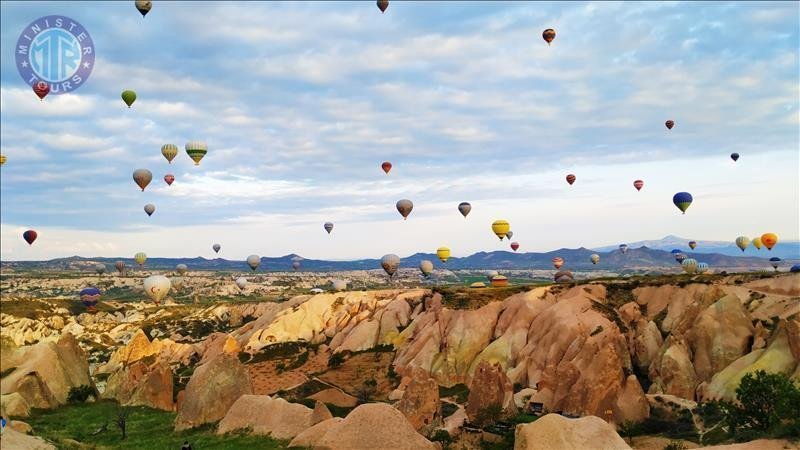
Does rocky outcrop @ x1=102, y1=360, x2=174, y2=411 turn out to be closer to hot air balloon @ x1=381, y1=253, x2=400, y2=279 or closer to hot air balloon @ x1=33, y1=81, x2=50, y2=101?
hot air balloon @ x1=33, y1=81, x2=50, y2=101

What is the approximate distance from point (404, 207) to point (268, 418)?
220 ft

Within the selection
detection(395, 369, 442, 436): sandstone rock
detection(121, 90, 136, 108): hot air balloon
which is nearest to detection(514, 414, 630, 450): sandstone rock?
detection(395, 369, 442, 436): sandstone rock

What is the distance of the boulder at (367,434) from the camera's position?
34969 mm

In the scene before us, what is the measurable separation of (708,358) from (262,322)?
81.2 m

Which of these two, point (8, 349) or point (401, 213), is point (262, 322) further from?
point (8, 349)

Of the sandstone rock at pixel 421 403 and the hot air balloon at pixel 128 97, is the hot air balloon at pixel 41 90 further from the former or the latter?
the sandstone rock at pixel 421 403

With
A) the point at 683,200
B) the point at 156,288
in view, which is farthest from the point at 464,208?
the point at 156,288

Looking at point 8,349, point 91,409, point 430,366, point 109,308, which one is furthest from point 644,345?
point 109,308

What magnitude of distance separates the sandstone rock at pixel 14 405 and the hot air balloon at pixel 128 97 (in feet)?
124

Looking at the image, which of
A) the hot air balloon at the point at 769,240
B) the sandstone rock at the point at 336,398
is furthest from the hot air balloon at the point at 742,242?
the sandstone rock at the point at 336,398

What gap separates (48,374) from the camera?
63594 millimetres

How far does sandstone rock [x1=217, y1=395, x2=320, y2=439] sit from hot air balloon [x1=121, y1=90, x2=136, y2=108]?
158 ft

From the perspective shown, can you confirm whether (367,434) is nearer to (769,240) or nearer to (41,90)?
(41,90)

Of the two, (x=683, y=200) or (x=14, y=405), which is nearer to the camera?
(x=14, y=405)
